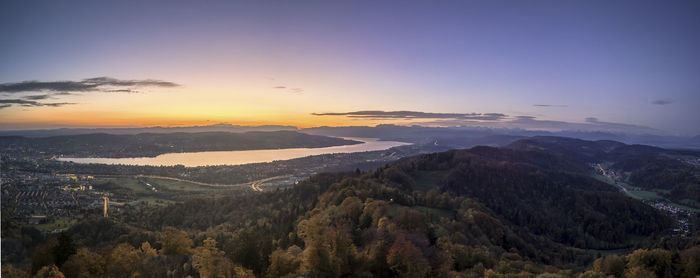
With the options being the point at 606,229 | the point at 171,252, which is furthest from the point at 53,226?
the point at 606,229

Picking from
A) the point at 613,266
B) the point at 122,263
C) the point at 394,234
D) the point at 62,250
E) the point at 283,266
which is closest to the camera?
the point at 283,266

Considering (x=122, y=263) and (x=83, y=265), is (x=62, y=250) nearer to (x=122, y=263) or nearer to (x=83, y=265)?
(x=83, y=265)

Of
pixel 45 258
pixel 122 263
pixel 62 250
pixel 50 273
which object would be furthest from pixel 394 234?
pixel 45 258

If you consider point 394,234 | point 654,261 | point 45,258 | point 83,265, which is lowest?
point 83,265

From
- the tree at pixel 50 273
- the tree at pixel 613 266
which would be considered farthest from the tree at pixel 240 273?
the tree at pixel 613 266

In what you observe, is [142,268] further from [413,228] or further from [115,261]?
[413,228]

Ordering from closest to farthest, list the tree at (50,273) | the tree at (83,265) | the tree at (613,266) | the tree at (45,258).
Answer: the tree at (50,273)
the tree at (613,266)
the tree at (83,265)
the tree at (45,258)

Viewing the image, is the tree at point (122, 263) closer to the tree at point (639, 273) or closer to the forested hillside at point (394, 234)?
the forested hillside at point (394, 234)

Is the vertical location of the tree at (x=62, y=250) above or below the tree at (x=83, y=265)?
above
